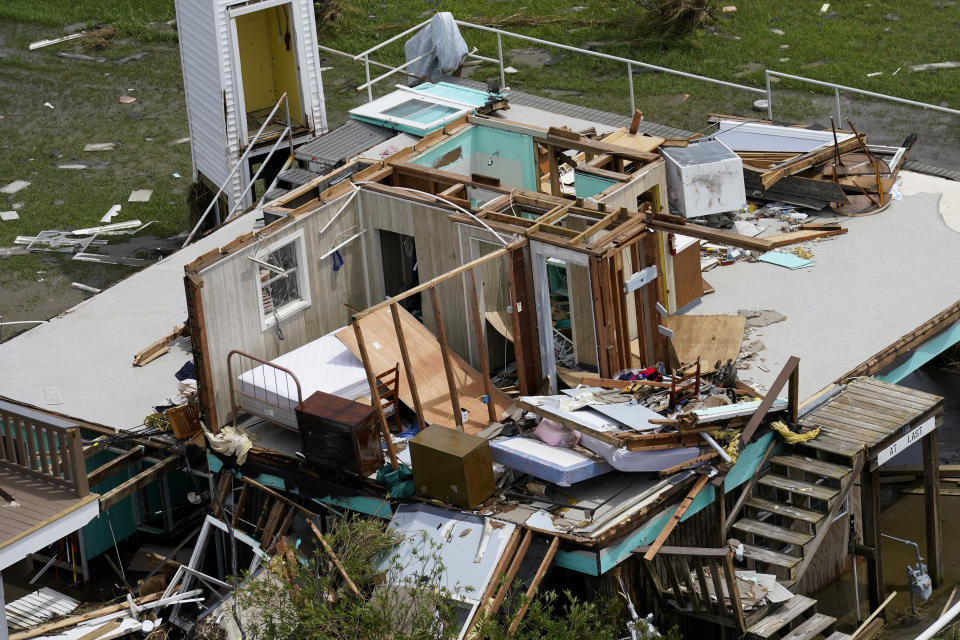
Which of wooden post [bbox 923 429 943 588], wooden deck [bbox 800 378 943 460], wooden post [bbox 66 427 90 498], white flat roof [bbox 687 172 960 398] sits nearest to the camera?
wooden post [bbox 66 427 90 498]

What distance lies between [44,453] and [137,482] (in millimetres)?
3226

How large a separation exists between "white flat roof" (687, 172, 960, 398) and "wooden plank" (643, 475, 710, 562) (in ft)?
8.66

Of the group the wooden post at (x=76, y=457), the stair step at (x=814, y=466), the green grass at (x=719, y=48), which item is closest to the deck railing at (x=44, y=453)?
the wooden post at (x=76, y=457)

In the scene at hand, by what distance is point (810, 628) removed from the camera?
1875cm

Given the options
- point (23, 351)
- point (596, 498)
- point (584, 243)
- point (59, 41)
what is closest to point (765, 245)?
point (584, 243)

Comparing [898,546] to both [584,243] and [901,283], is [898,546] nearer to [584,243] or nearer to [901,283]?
[901,283]

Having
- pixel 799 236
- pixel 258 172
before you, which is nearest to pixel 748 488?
pixel 799 236

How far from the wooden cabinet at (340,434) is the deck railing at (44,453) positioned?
2.99 m

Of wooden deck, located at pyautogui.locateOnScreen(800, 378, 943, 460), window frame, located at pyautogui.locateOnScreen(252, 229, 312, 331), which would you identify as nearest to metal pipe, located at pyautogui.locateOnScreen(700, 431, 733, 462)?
wooden deck, located at pyautogui.locateOnScreen(800, 378, 943, 460)

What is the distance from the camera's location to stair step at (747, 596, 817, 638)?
18.5 m

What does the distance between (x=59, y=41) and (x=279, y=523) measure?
26607 millimetres

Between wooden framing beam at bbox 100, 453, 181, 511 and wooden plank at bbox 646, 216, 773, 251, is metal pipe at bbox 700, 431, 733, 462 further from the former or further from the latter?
wooden framing beam at bbox 100, 453, 181, 511

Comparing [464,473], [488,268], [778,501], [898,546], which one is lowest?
[898,546]

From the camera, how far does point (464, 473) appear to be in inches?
725
